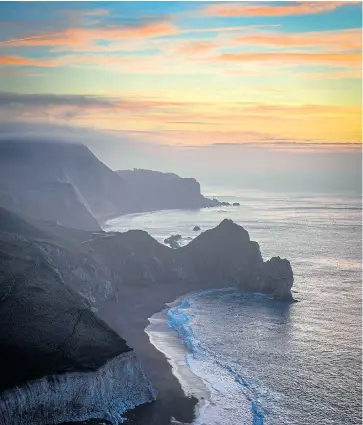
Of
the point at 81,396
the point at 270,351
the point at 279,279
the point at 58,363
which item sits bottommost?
the point at 270,351

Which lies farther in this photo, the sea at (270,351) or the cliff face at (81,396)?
the sea at (270,351)

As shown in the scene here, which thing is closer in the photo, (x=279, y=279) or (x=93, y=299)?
(x=93, y=299)

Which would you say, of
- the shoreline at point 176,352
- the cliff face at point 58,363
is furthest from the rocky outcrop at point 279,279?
the cliff face at point 58,363

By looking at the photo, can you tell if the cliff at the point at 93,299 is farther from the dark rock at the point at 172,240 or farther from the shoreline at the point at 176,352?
the dark rock at the point at 172,240

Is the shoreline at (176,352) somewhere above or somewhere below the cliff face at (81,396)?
below

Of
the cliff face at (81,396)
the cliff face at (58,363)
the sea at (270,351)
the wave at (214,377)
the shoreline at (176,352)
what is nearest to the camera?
the cliff face at (81,396)

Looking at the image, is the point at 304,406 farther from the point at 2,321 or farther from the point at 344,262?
the point at 344,262

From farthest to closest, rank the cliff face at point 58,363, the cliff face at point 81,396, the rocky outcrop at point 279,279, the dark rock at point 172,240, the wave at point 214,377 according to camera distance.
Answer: the dark rock at point 172,240 → the rocky outcrop at point 279,279 → the wave at point 214,377 → the cliff face at point 58,363 → the cliff face at point 81,396

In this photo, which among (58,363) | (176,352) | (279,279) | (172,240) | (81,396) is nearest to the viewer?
(81,396)

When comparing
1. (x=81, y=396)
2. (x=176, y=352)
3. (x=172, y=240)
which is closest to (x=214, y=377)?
(x=176, y=352)

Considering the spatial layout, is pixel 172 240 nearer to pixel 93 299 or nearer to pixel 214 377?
pixel 93 299

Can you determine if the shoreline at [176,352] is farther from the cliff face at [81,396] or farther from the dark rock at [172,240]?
the dark rock at [172,240]

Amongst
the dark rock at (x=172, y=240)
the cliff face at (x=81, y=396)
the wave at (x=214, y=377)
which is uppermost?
the dark rock at (x=172, y=240)

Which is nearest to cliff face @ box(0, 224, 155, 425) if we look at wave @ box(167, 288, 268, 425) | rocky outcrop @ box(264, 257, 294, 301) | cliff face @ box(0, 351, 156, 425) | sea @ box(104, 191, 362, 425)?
cliff face @ box(0, 351, 156, 425)
